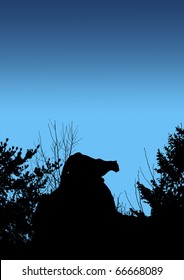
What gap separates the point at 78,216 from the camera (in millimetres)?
6445

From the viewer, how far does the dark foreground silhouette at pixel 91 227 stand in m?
5.83

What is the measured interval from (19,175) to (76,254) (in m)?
12.8

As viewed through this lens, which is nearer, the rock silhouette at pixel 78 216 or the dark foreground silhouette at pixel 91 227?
the dark foreground silhouette at pixel 91 227

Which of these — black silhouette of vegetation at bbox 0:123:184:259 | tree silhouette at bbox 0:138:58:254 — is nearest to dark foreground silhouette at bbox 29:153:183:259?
black silhouette of vegetation at bbox 0:123:184:259

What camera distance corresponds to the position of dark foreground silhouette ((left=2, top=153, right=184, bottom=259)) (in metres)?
5.83

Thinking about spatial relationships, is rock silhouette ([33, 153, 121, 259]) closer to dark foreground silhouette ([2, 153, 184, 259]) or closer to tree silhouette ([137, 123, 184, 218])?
dark foreground silhouette ([2, 153, 184, 259])

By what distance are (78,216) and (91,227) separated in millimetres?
324

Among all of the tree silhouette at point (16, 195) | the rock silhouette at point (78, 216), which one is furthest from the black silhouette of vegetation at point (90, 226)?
the tree silhouette at point (16, 195)

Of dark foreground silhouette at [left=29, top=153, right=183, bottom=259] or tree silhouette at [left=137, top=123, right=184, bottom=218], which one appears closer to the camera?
dark foreground silhouette at [left=29, top=153, right=183, bottom=259]

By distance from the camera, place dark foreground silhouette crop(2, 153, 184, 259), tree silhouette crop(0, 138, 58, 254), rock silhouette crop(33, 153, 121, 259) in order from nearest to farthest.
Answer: dark foreground silhouette crop(2, 153, 184, 259), rock silhouette crop(33, 153, 121, 259), tree silhouette crop(0, 138, 58, 254)

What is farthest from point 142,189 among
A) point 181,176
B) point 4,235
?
point 4,235

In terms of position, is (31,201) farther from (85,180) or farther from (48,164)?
(85,180)

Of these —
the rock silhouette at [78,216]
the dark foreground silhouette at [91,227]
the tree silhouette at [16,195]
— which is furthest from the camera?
the tree silhouette at [16,195]

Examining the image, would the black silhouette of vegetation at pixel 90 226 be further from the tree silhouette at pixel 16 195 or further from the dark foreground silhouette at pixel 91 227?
the tree silhouette at pixel 16 195
